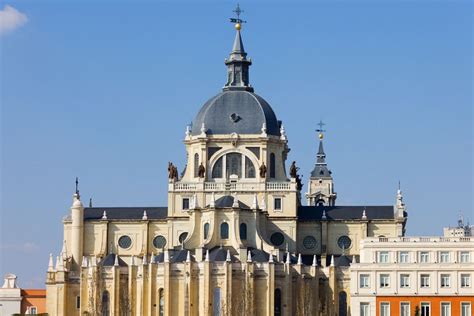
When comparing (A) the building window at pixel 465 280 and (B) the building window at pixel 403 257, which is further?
(B) the building window at pixel 403 257

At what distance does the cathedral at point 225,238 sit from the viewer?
174m

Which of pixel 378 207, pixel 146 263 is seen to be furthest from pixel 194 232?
pixel 378 207

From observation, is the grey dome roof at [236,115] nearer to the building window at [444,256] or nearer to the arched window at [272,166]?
the arched window at [272,166]

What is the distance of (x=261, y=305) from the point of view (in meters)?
174

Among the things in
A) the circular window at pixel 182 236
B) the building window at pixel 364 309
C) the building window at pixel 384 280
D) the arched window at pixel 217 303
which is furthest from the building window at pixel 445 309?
the circular window at pixel 182 236

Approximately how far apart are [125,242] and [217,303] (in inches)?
1044

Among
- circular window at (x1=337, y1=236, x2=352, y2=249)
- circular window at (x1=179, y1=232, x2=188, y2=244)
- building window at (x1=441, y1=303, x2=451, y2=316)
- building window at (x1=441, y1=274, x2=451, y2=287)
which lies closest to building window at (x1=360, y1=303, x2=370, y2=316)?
building window at (x1=441, y1=303, x2=451, y2=316)

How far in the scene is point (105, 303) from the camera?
7136 inches

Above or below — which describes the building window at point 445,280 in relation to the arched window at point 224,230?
below

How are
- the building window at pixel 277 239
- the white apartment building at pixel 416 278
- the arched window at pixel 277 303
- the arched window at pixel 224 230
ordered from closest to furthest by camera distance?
the white apartment building at pixel 416 278 < the arched window at pixel 277 303 < the arched window at pixel 224 230 < the building window at pixel 277 239

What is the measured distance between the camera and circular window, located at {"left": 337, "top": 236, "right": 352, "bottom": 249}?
192 metres

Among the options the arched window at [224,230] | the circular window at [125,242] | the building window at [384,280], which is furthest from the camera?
the circular window at [125,242]

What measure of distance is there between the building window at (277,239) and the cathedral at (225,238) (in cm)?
12

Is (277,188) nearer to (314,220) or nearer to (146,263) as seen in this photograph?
(314,220)
